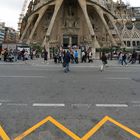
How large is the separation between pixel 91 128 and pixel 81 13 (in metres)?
65.2

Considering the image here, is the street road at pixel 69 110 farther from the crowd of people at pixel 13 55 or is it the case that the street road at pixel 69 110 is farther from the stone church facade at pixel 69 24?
the stone church facade at pixel 69 24

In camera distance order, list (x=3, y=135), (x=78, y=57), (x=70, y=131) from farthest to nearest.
Result: (x=78, y=57)
(x=70, y=131)
(x=3, y=135)

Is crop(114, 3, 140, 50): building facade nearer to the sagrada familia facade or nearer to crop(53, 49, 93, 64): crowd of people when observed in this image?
the sagrada familia facade

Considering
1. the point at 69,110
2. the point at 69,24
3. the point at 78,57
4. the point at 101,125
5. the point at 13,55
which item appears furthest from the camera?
the point at 69,24

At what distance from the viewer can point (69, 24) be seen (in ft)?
224

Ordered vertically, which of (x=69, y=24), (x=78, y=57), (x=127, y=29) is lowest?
(x=78, y=57)

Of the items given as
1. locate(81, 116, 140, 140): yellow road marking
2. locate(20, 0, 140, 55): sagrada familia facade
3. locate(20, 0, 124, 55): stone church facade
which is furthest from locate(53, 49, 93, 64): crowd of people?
locate(20, 0, 124, 55): stone church facade

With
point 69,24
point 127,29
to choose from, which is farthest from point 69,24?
point 127,29

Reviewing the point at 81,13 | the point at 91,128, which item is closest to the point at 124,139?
the point at 91,128

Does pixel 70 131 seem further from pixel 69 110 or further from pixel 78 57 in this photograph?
pixel 78 57

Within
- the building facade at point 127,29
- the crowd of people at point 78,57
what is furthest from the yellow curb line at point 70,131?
the building facade at point 127,29

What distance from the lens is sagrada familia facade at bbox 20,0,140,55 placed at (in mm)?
66425

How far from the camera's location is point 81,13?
68188mm

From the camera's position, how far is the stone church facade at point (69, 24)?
6650cm
